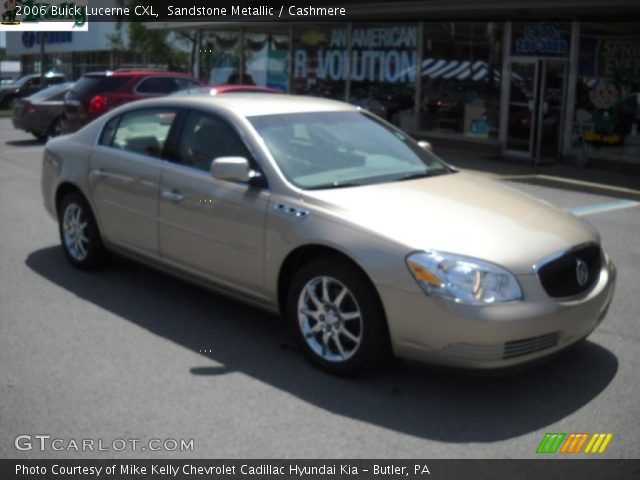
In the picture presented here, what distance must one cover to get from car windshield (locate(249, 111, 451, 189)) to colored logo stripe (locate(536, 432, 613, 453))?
202cm

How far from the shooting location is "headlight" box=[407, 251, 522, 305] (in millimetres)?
4250

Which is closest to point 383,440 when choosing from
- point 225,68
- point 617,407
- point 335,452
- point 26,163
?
point 335,452

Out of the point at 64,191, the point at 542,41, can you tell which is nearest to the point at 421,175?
the point at 64,191

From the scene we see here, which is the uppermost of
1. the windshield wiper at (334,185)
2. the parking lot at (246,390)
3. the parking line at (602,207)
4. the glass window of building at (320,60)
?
the glass window of building at (320,60)

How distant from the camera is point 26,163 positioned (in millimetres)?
15406

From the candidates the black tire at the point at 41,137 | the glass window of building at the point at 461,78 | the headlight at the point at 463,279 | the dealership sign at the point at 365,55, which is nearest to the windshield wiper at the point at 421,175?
the headlight at the point at 463,279

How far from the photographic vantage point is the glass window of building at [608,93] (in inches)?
602

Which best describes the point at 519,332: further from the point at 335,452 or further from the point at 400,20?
the point at 400,20

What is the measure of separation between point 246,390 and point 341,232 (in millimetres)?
1041

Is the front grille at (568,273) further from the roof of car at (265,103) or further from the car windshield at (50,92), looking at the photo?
the car windshield at (50,92)

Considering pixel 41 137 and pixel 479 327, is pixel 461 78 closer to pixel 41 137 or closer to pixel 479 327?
pixel 41 137

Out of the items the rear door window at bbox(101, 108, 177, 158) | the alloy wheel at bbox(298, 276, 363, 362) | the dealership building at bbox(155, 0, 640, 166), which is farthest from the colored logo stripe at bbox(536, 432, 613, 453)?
the dealership building at bbox(155, 0, 640, 166)

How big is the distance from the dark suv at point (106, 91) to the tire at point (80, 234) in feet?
31.3

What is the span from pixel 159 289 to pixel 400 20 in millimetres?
14812
